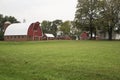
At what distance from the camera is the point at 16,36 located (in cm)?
8894

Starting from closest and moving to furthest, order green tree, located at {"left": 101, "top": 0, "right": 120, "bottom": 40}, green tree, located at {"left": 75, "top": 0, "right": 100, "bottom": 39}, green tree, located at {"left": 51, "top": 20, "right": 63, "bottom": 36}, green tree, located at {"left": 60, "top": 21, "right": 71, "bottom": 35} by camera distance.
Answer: green tree, located at {"left": 101, "top": 0, "right": 120, "bottom": 40}, green tree, located at {"left": 75, "top": 0, "right": 100, "bottom": 39}, green tree, located at {"left": 60, "top": 21, "right": 71, "bottom": 35}, green tree, located at {"left": 51, "top": 20, "right": 63, "bottom": 36}

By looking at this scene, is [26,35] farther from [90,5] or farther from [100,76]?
[100,76]

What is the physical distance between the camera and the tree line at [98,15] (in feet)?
260

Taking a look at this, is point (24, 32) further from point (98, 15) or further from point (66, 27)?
point (66, 27)

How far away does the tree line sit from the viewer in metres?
79.2

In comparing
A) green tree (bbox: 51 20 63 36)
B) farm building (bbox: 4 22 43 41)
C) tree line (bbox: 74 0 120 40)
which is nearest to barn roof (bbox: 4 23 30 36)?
Result: farm building (bbox: 4 22 43 41)

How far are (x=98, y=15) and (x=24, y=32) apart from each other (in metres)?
24.4

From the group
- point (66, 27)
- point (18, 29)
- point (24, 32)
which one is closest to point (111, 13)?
point (24, 32)

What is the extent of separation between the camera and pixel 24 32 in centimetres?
8600

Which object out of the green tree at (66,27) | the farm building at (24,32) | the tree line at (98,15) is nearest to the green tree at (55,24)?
the green tree at (66,27)

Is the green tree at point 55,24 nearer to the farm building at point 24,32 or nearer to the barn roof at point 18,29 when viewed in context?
the barn roof at point 18,29

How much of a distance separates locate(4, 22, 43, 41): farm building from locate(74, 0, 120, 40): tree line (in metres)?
13.2

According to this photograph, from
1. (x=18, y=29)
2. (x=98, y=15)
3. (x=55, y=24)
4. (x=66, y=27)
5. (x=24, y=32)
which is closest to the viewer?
(x=98, y=15)

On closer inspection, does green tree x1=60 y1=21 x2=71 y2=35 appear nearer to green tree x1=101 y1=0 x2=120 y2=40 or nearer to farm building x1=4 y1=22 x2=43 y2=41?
farm building x1=4 y1=22 x2=43 y2=41
